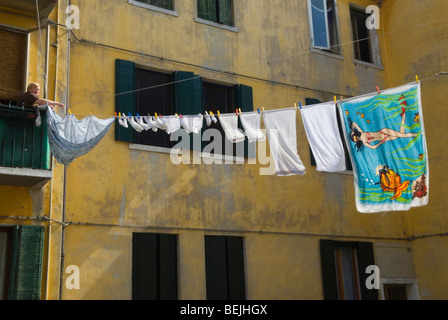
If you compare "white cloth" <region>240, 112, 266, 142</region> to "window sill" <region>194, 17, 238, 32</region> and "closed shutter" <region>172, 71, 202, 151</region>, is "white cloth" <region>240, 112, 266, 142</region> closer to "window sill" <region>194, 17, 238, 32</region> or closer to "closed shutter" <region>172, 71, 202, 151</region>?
"closed shutter" <region>172, 71, 202, 151</region>

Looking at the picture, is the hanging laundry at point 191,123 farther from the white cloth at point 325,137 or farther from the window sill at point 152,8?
the window sill at point 152,8

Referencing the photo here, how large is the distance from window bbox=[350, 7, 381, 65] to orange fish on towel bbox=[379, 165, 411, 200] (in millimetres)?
6873

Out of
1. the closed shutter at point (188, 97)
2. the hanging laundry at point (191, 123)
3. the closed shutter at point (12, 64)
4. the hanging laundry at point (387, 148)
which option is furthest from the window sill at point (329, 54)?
the closed shutter at point (12, 64)

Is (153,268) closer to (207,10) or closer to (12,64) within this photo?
(12,64)

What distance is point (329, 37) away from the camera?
51.7ft

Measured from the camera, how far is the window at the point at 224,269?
12.1m

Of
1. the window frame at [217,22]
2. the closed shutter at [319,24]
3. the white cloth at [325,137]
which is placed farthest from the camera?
the closed shutter at [319,24]

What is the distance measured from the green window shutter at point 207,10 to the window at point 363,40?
13.9 ft

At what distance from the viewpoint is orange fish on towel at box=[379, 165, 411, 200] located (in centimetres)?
970

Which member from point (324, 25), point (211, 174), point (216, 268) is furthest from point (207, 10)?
point (216, 268)

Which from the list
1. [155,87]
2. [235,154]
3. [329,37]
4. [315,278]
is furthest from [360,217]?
[155,87]

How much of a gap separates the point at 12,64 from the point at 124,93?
82.6 inches

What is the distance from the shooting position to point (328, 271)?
44.3 feet
